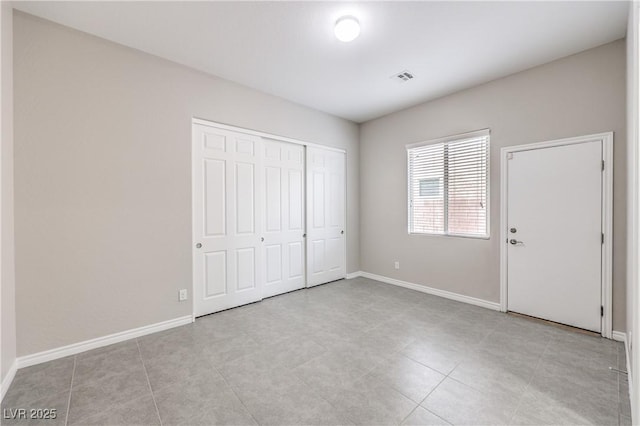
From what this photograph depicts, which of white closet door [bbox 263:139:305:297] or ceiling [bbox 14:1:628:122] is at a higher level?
ceiling [bbox 14:1:628:122]

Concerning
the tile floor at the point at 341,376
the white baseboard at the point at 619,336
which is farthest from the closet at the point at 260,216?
the white baseboard at the point at 619,336

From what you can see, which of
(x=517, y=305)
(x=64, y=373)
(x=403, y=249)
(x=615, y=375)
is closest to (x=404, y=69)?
(x=403, y=249)

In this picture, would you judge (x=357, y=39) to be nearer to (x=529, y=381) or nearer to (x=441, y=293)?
(x=529, y=381)

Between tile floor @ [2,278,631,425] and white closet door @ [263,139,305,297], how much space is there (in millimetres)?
1022

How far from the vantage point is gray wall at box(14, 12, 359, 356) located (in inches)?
91.0

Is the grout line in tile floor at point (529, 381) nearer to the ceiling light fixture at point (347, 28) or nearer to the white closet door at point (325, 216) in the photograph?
the white closet door at point (325, 216)

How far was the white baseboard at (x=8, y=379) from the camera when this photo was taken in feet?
6.21

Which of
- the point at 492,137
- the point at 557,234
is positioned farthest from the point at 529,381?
the point at 492,137

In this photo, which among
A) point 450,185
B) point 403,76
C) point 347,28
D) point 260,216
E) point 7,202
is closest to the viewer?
point 7,202

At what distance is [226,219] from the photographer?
3.55 m

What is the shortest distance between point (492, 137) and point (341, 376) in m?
3.47

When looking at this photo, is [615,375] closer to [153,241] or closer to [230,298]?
[230,298]

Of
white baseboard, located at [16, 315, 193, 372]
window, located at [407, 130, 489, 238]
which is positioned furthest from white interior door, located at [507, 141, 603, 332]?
white baseboard, located at [16, 315, 193, 372]

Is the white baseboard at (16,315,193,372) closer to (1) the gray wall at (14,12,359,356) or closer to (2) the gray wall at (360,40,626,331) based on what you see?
(1) the gray wall at (14,12,359,356)
